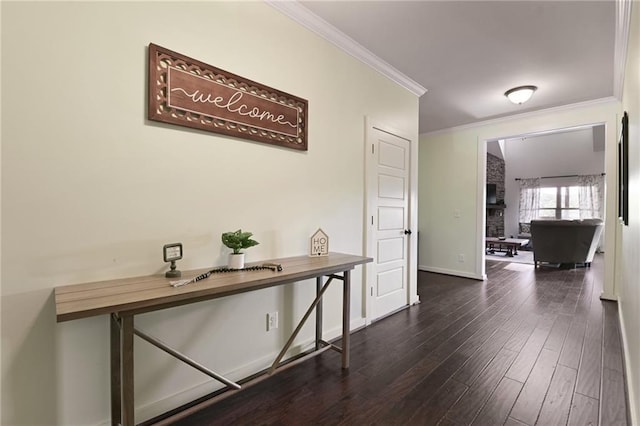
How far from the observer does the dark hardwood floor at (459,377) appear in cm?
162

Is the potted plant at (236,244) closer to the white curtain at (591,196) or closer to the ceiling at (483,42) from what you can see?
the ceiling at (483,42)

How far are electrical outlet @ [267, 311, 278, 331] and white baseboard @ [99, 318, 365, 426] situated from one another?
0.19 metres

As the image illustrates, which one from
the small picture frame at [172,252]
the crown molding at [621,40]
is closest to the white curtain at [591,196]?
the crown molding at [621,40]

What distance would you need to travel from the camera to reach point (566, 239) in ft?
18.1

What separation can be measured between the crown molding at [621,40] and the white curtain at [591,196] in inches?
293

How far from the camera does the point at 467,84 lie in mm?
3404

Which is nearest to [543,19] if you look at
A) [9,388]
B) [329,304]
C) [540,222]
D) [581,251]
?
[329,304]

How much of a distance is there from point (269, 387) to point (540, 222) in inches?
235

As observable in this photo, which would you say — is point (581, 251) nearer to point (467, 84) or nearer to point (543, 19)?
point (467, 84)

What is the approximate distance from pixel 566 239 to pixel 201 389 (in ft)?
21.1

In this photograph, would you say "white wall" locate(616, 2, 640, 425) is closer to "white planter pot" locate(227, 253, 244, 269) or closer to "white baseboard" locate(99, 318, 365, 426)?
"white baseboard" locate(99, 318, 365, 426)

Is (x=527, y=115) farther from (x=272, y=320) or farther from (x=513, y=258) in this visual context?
(x=272, y=320)

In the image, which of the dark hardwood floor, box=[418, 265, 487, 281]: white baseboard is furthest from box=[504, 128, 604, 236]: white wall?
the dark hardwood floor

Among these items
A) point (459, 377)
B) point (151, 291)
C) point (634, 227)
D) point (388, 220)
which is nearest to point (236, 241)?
point (151, 291)
